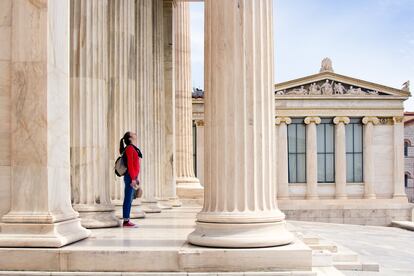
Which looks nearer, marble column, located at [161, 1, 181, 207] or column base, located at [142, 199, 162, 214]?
column base, located at [142, 199, 162, 214]

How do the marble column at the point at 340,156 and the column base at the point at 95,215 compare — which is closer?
the column base at the point at 95,215

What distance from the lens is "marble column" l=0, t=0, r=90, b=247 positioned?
19.5 m

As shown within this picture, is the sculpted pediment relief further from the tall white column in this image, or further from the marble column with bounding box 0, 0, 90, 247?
the marble column with bounding box 0, 0, 90, 247

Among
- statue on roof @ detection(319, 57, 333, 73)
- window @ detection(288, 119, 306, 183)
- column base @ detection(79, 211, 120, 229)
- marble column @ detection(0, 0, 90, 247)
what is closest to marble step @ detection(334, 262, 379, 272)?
column base @ detection(79, 211, 120, 229)

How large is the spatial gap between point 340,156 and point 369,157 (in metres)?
4.61

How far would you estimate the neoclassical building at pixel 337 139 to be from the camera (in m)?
105

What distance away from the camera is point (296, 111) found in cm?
10562

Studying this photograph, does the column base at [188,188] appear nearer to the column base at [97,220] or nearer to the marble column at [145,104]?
the marble column at [145,104]

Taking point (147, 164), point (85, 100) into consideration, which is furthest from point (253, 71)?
point (147, 164)

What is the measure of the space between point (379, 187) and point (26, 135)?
9222 cm

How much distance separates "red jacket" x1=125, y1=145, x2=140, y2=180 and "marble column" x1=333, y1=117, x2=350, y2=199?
266ft

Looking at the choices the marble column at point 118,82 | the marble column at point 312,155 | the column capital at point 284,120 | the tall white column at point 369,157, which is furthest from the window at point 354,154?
the marble column at point 118,82

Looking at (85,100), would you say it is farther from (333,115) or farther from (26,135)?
(333,115)

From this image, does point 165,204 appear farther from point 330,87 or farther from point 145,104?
point 330,87
